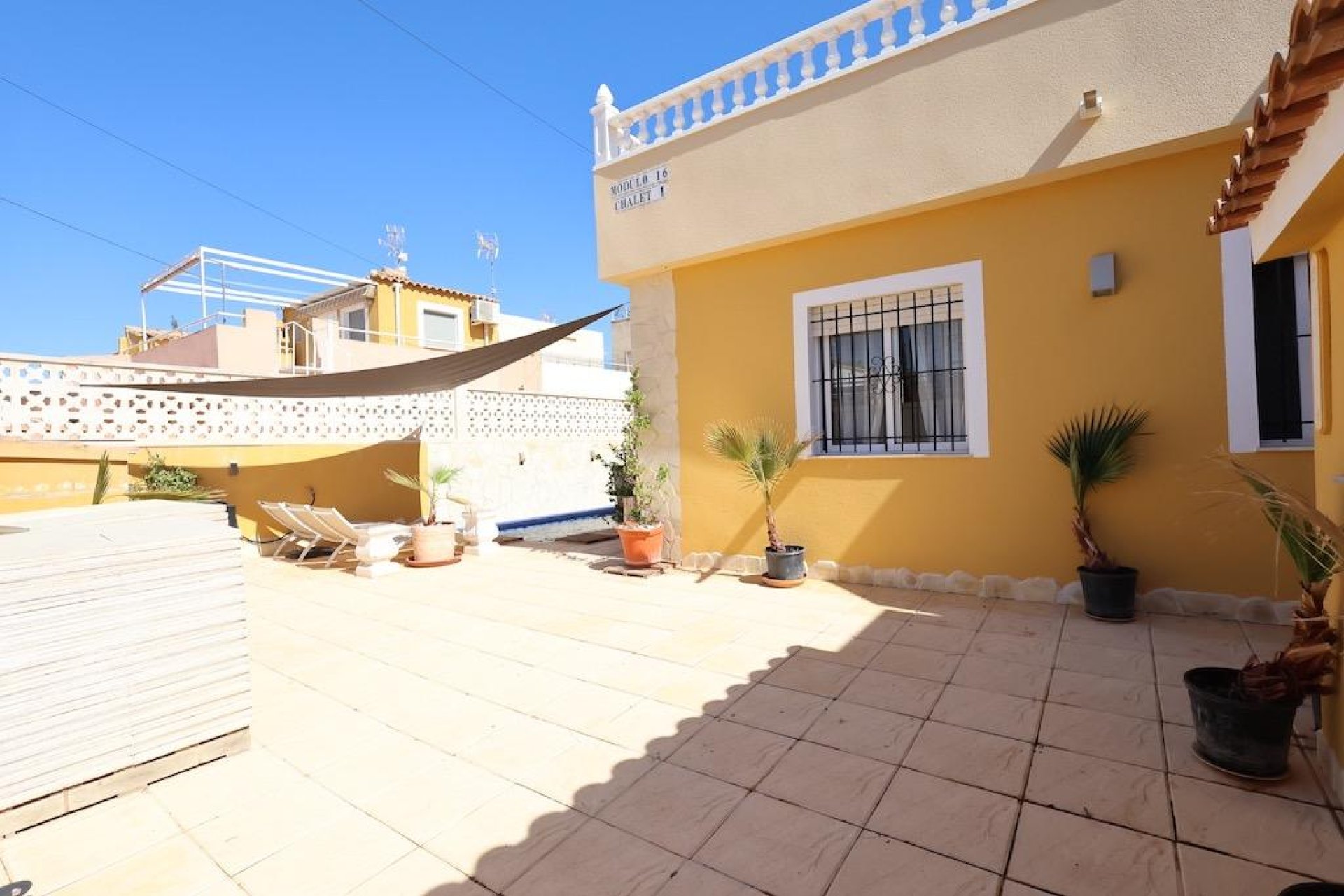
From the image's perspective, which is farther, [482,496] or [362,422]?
[482,496]

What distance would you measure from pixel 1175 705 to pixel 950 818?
6.05 ft

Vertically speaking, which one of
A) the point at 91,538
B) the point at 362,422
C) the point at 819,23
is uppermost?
the point at 819,23

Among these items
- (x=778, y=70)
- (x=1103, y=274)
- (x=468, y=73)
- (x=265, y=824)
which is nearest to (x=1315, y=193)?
(x=1103, y=274)

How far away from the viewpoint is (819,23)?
19.6 feet

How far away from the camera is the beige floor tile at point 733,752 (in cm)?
284

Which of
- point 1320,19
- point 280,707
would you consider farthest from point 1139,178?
point 280,707

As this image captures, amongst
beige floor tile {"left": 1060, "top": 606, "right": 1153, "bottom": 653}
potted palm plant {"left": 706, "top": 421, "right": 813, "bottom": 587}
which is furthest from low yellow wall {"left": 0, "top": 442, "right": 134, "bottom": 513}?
beige floor tile {"left": 1060, "top": 606, "right": 1153, "bottom": 653}

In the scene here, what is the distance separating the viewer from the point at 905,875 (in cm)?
214

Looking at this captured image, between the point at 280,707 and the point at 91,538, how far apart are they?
4.63 feet

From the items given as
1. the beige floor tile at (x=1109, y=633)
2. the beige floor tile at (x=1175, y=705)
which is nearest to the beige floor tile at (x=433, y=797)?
the beige floor tile at (x=1175, y=705)

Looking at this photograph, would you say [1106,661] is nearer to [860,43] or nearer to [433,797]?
[433,797]

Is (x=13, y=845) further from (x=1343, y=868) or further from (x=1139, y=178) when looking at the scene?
(x=1139, y=178)

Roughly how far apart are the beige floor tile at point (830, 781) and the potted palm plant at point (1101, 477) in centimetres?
303

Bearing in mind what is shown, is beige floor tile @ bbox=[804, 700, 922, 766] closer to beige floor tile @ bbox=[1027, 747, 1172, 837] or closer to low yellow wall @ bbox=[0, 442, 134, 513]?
beige floor tile @ bbox=[1027, 747, 1172, 837]
